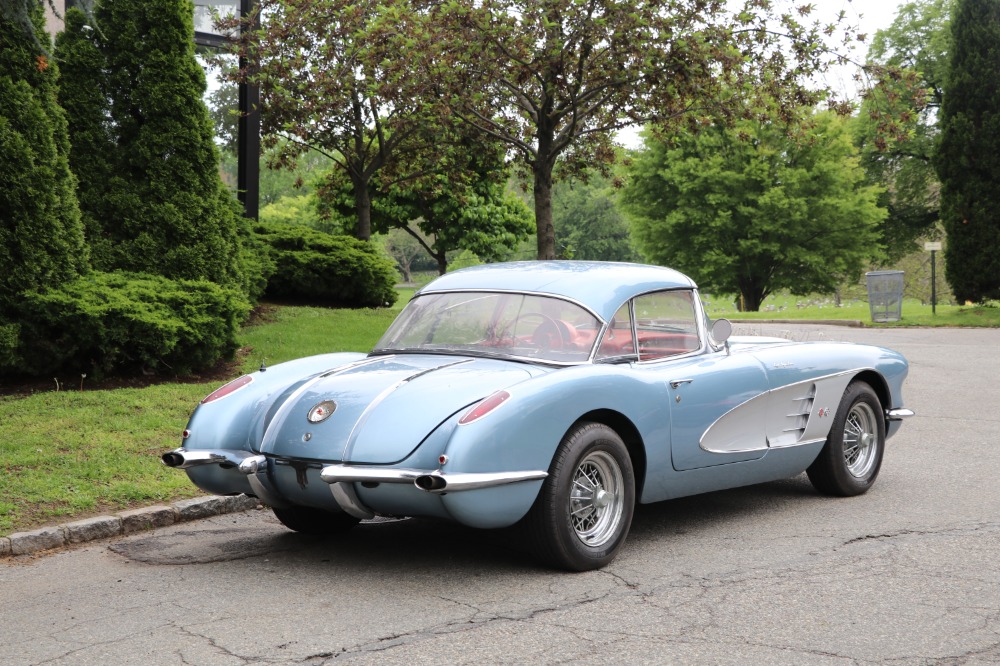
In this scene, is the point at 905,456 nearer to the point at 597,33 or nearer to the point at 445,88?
the point at 597,33

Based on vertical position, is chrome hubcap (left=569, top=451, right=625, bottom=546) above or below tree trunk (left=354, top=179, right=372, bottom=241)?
below

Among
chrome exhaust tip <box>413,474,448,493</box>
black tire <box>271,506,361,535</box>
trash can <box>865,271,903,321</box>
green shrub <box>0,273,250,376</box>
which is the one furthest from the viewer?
trash can <box>865,271,903,321</box>

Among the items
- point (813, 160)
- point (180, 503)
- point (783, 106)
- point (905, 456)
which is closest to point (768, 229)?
point (813, 160)

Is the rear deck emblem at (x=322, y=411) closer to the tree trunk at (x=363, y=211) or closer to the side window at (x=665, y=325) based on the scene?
the side window at (x=665, y=325)

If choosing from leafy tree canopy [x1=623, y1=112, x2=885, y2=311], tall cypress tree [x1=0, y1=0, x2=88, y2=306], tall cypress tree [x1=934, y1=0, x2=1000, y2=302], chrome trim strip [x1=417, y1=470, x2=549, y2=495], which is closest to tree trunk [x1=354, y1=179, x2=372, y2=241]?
tall cypress tree [x1=0, y1=0, x2=88, y2=306]

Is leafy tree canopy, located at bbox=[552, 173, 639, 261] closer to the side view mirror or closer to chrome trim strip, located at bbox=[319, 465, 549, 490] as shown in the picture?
the side view mirror

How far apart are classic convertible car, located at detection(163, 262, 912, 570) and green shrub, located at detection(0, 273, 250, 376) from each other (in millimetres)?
4548

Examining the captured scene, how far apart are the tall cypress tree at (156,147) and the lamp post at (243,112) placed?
6128 mm

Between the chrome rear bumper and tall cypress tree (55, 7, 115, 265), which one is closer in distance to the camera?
the chrome rear bumper

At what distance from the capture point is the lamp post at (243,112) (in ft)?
60.6

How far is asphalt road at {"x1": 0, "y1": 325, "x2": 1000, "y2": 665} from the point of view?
4098mm

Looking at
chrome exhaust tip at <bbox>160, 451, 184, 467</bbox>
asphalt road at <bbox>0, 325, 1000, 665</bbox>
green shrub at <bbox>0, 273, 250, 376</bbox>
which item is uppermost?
green shrub at <bbox>0, 273, 250, 376</bbox>

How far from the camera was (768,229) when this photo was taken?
4353 centimetres

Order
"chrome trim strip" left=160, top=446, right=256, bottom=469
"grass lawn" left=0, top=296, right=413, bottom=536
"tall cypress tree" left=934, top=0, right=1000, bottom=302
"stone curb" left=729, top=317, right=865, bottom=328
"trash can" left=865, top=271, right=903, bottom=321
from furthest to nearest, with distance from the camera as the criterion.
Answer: "stone curb" left=729, top=317, right=865, bottom=328
"trash can" left=865, top=271, right=903, bottom=321
"tall cypress tree" left=934, top=0, right=1000, bottom=302
"grass lawn" left=0, top=296, right=413, bottom=536
"chrome trim strip" left=160, top=446, right=256, bottom=469
